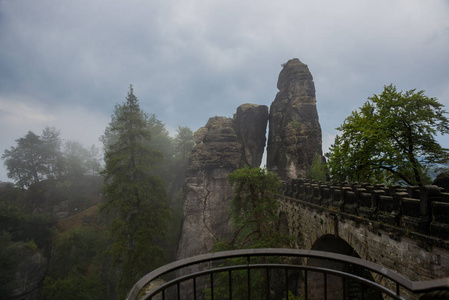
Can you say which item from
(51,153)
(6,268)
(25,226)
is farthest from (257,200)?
(51,153)

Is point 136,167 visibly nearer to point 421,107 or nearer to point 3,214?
point 3,214

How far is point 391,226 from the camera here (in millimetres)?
5676

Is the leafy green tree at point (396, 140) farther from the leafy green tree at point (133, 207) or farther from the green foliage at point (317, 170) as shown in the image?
the leafy green tree at point (133, 207)

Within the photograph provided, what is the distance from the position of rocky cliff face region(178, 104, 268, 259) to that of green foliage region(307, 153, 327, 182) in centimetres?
766

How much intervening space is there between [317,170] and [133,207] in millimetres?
18214

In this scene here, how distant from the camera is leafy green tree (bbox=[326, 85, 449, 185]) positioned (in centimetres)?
1367

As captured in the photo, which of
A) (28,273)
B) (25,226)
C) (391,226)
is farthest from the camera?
(25,226)

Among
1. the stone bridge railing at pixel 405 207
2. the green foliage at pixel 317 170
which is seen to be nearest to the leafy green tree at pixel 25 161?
the green foliage at pixel 317 170

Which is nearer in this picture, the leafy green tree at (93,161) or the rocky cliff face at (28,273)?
the rocky cliff face at (28,273)

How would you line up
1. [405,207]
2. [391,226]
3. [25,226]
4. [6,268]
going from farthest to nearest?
1. [25,226]
2. [6,268]
3. [391,226]
4. [405,207]

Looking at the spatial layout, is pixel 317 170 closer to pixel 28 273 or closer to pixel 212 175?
pixel 212 175

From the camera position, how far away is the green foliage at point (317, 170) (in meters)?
21.7

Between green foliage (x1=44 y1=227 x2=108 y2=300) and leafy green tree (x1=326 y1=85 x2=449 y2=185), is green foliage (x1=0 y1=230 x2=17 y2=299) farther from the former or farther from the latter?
leafy green tree (x1=326 y1=85 x2=449 y2=185)

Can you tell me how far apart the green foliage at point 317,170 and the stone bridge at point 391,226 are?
38.7 feet
